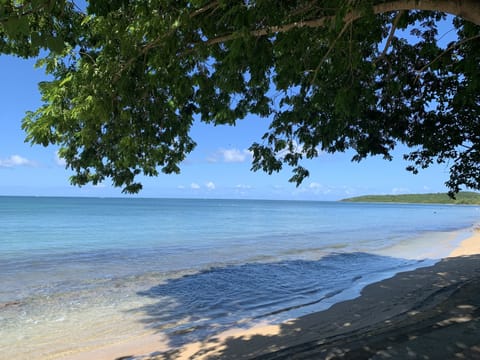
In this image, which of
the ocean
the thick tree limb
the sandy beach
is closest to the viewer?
the thick tree limb

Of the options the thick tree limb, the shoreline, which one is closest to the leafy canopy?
the thick tree limb

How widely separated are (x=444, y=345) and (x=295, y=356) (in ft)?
5.88

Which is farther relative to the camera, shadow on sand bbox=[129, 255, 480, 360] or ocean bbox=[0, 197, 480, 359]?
ocean bbox=[0, 197, 480, 359]

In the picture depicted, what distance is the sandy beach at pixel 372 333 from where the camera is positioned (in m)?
4.61

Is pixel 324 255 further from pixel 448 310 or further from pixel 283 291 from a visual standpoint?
pixel 448 310

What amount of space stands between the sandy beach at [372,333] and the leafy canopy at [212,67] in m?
2.75

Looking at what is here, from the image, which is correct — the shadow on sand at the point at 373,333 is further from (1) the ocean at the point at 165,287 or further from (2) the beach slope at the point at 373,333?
(1) the ocean at the point at 165,287

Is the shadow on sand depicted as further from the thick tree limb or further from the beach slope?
the thick tree limb

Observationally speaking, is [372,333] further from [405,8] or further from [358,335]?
[405,8]

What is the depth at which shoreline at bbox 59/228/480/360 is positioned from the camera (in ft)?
15.4

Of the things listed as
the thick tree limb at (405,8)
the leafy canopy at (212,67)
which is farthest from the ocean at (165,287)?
the thick tree limb at (405,8)

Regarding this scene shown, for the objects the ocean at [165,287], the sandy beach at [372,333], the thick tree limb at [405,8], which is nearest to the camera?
the thick tree limb at [405,8]


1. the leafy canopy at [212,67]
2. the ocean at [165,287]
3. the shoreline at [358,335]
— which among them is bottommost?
the ocean at [165,287]

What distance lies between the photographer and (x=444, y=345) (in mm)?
4594
